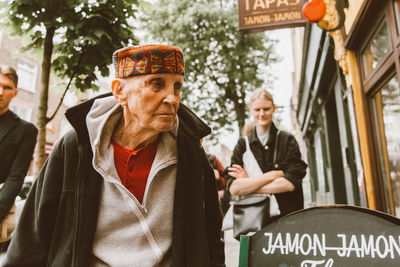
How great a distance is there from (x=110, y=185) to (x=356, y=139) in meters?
4.00

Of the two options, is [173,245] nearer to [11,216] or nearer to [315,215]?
→ [315,215]

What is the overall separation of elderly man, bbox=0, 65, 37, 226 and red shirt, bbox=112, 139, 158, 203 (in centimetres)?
134

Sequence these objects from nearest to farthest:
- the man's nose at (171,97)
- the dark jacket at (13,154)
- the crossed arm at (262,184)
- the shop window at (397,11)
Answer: the man's nose at (171,97), the dark jacket at (13,154), the crossed arm at (262,184), the shop window at (397,11)

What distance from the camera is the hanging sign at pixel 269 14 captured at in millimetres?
4996

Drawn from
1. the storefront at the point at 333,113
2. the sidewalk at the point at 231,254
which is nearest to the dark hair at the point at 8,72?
the sidewalk at the point at 231,254

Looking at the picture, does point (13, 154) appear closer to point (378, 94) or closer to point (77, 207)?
point (77, 207)

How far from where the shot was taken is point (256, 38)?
45.1 feet

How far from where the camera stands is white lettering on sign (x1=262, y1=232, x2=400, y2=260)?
1.34 m

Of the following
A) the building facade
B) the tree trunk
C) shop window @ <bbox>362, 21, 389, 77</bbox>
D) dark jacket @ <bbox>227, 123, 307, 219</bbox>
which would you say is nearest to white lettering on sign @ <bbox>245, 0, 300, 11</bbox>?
the building facade

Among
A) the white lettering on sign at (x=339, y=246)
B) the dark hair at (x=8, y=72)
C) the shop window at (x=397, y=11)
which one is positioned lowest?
the white lettering on sign at (x=339, y=246)

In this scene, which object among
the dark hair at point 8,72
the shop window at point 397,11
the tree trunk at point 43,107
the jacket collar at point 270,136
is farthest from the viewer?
the tree trunk at point 43,107

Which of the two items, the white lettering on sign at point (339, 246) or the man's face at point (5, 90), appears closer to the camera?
the white lettering on sign at point (339, 246)

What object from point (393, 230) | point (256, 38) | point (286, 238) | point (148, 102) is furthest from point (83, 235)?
point (256, 38)

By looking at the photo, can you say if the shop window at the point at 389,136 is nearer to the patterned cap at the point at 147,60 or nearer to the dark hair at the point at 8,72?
the patterned cap at the point at 147,60
